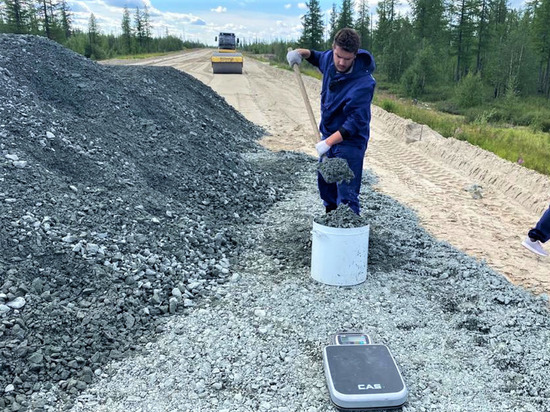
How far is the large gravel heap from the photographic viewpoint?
8.46 feet

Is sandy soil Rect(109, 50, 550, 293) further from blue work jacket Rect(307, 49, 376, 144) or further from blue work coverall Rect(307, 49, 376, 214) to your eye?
blue work jacket Rect(307, 49, 376, 144)

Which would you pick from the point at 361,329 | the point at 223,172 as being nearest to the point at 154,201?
the point at 223,172

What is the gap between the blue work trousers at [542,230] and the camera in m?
3.89

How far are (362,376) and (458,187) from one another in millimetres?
5086

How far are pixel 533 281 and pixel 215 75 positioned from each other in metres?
23.1

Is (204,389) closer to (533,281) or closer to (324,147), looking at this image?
(324,147)

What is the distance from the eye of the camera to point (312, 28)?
141 feet

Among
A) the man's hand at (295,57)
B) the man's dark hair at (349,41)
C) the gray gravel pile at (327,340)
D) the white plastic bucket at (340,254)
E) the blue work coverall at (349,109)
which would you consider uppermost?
the man's dark hair at (349,41)

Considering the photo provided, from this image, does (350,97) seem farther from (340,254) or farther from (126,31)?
(126,31)

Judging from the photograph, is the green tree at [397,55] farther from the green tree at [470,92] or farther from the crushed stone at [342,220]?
the crushed stone at [342,220]

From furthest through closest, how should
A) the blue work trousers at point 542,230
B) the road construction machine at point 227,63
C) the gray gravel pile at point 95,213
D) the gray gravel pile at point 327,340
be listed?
1. the road construction machine at point 227,63
2. the blue work trousers at point 542,230
3. the gray gravel pile at point 95,213
4. the gray gravel pile at point 327,340

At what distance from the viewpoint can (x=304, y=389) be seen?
102 inches

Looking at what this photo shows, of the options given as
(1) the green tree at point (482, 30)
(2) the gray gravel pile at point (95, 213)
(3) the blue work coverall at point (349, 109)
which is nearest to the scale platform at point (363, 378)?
(2) the gray gravel pile at point (95, 213)

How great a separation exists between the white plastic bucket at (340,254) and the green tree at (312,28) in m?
41.7
